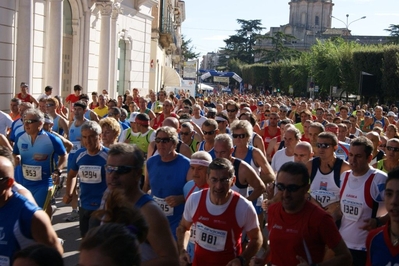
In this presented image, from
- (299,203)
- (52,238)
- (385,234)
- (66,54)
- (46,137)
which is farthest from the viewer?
(66,54)

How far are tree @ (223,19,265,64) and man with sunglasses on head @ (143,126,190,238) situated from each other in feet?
350

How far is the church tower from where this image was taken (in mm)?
135250

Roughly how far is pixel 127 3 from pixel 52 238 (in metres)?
26.0

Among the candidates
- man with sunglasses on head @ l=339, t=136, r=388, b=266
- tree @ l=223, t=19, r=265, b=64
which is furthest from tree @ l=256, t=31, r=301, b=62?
man with sunglasses on head @ l=339, t=136, r=388, b=266

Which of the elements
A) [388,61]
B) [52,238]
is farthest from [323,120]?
[388,61]

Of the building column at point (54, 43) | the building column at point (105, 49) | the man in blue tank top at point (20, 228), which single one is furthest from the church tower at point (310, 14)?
the man in blue tank top at point (20, 228)

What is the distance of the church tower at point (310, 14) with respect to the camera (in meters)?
135

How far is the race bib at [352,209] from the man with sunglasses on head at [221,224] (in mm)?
1246

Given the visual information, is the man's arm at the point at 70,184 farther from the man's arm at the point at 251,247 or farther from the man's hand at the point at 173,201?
the man's arm at the point at 251,247

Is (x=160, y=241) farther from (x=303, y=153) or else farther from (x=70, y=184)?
(x=70, y=184)

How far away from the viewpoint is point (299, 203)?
4191 millimetres

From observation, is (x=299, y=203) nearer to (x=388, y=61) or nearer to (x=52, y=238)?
(x=52, y=238)

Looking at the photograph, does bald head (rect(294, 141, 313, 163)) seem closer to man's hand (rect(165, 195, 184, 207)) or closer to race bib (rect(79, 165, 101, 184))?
man's hand (rect(165, 195, 184, 207))

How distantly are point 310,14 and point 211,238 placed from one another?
136 metres
